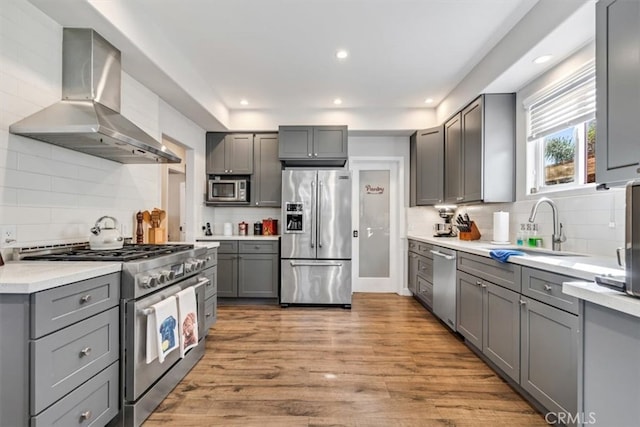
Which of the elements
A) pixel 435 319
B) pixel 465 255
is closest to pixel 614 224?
pixel 465 255

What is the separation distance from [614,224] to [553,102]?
1195mm

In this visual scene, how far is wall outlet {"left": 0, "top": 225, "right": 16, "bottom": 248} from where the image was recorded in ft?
5.50

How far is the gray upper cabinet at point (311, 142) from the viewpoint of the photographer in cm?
429

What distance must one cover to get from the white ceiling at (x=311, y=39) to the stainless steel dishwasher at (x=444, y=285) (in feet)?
5.78

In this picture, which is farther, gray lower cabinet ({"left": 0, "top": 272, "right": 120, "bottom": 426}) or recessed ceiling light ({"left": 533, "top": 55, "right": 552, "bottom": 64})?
recessed ceiling light ({"left": 533, "top": 55, "right": 552, "bottom": 64})

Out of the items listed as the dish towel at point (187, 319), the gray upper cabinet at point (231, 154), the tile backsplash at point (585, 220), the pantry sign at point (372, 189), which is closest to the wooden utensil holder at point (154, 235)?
the dish towel at point (187, 319)

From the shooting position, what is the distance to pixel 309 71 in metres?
3.30

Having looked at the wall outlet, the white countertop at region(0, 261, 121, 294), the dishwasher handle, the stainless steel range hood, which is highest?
the stainless steel range hood

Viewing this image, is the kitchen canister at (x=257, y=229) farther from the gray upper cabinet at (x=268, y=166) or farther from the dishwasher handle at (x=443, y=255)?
the dishwasher handle at (x=443, y=255)

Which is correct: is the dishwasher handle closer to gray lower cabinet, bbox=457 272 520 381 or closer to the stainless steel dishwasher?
the stainless steel dishwasher

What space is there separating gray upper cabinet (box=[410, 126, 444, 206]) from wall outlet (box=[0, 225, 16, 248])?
13.5ft

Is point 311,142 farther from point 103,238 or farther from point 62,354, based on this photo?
point 62,354

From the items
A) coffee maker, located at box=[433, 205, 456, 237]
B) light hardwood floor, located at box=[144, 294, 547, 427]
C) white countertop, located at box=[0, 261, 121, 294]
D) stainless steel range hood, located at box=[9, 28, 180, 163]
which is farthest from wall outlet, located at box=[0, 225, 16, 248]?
coffee maker, located at box=[433, 205, 456, 237]

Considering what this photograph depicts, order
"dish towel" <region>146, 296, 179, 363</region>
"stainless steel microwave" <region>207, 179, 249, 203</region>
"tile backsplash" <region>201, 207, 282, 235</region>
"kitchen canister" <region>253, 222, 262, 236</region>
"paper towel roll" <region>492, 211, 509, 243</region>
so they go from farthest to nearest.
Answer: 1. "tile backsplash" <region>201, 207, 282, 235</region>
2. "kitchen canister" <region>253, 222, 262, 236</region>
3. "stainless steel microwave" <region>207, 179, 249, 203</region>
4. "paper towel roll" <region>492, 211, 509, 243</region>
5. "dish towel" <region>146, 296, 179, 363</region>
